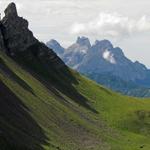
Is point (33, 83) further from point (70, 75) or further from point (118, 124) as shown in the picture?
point (70, 75)

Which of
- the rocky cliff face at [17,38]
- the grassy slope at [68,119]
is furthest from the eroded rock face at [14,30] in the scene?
the grassy slope at [68,119]

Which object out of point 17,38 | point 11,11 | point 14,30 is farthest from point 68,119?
point 11,11

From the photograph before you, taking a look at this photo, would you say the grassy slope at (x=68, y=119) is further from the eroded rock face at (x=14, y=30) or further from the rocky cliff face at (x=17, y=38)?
the eroded rock face at (x=14, y=30)

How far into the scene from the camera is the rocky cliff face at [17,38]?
17325 cm

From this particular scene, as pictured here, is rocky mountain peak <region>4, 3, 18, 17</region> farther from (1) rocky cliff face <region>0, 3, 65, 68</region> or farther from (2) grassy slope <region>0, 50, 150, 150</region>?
(2) grassy slope <region>0, 50, 150, 150</region>

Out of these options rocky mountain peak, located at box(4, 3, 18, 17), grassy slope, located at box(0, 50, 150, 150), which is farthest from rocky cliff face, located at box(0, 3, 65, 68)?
grassy slope, located at box(0, 50, 150, 150)

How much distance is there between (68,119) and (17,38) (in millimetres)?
60337

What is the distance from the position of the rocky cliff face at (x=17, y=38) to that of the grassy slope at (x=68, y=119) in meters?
18.6

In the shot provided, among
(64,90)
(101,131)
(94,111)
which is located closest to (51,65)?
(64,90)

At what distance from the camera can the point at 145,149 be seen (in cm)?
12875

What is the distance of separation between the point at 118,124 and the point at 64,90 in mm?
22574

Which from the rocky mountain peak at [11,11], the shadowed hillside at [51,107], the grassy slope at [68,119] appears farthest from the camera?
the rocky mountain peak at [11,11]

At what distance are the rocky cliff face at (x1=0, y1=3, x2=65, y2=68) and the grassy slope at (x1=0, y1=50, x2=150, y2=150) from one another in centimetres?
1860

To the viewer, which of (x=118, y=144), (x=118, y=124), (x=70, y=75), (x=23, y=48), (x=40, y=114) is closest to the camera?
(x=40, y=114)
